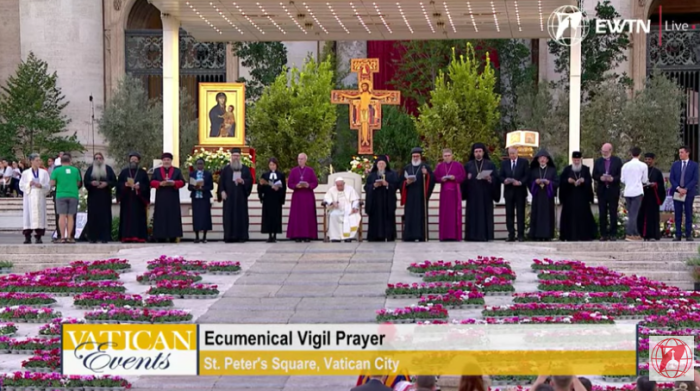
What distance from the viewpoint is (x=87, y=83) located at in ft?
110

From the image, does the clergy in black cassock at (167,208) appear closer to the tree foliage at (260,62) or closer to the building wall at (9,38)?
the tree foliage at (260,62)

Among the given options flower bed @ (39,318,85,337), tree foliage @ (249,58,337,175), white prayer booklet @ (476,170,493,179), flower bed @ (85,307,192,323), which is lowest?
flower bed @ (39,318,85,337)

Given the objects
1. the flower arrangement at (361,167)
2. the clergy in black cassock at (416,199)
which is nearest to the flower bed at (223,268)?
the clergy in black cassock at (416,199)

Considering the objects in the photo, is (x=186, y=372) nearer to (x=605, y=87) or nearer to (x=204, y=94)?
(x=204, y=94)

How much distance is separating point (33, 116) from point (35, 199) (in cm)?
1186

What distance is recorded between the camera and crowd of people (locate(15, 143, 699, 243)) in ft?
62.7

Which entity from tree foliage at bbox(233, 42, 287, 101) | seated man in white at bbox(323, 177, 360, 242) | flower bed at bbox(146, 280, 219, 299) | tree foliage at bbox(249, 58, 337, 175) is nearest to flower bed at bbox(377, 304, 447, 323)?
flower bed at bbox(146, 280, 219, 299)

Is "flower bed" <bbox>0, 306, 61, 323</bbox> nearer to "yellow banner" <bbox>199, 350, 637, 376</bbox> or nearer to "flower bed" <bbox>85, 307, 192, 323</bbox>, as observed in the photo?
"flower bed" <bbox>85, 307, 192, 323</bbox>

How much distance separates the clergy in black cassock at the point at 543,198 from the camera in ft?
62.7

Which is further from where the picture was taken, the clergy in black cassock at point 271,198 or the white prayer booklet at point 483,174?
the clergy in black cassock at point 271,198

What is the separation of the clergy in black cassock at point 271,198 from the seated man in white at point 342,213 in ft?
2.57

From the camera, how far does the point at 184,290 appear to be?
15125 mm

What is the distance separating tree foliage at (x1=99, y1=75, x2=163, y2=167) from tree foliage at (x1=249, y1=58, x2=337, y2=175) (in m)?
3.24

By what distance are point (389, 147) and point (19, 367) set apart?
20.3 metres
